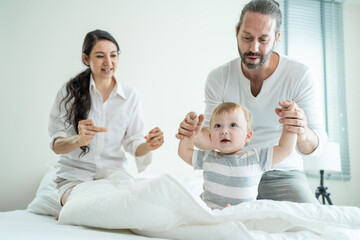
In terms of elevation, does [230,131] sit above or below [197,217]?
above

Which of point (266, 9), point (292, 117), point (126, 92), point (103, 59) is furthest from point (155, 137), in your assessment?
point (266, 9)

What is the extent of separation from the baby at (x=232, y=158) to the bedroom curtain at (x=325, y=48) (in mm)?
2244

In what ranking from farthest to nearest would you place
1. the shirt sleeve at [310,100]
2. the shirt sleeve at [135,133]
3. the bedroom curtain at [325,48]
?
1. the bedroom curtain at [325,48]
2. the shirt sleeve at [135,133]
3. the shirt sleeve at [310,100]

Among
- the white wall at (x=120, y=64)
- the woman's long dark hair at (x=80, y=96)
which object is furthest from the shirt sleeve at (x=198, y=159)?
the white wall at (x=120, y=64)

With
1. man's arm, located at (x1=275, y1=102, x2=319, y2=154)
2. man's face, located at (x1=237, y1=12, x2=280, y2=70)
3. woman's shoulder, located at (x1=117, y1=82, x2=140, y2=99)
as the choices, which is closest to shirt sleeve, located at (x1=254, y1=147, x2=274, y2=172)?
man's arm, located at (x1=275, y1=102, x2=319, y2=154)

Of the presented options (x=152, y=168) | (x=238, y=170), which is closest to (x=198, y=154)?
(x=238, y=170)

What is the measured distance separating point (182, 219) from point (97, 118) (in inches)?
44.1

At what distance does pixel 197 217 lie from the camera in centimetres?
85

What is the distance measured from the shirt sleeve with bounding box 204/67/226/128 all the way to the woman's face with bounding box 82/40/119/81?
53 centimetres

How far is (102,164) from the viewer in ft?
6.01

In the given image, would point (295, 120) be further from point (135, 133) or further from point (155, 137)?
point (135, 133)

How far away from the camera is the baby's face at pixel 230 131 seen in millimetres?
1400

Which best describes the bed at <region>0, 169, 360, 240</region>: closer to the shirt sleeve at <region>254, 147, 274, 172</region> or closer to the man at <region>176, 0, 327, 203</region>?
the shirt sleeve at <region>254, 147, 274, 172</region>

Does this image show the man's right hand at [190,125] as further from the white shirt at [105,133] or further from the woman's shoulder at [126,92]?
the woman's shoulder at [126,92]
